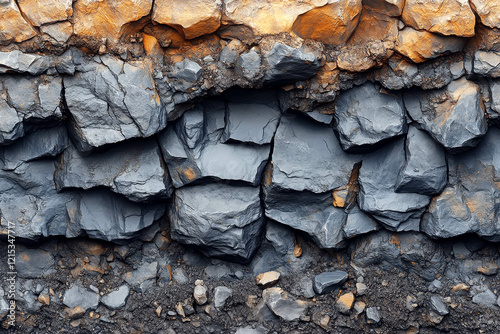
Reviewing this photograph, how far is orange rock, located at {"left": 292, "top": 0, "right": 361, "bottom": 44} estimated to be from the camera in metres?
3.24

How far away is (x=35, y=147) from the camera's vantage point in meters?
3.56

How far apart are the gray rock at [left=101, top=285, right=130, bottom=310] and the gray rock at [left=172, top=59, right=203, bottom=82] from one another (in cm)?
162

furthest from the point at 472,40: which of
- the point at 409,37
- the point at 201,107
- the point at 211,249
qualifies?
the point at 211,249

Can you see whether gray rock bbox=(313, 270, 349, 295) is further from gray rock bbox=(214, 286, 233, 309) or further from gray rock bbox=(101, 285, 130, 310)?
gray rock bbox=(101, 285, 130, 310)

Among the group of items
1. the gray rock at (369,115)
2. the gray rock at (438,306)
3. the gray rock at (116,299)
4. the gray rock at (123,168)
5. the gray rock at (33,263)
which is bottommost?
the gray rock at (116,299)

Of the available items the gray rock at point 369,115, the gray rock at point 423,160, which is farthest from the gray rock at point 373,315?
the gray rock at point 369,115

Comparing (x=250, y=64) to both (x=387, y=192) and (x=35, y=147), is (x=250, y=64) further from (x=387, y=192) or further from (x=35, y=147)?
(x=35, y=147)

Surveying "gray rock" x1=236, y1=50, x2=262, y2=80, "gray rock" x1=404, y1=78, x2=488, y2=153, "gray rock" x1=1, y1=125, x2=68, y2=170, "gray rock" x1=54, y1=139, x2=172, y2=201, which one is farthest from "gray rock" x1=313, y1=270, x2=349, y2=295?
"gray rock" x1=1, y1=125, x2=68, y2=170

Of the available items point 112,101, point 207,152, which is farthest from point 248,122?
point 112,101

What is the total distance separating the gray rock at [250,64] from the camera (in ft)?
10.7

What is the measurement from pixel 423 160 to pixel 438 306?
1020 millimetres

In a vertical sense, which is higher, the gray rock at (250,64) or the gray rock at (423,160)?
the gray rock at (250,64)

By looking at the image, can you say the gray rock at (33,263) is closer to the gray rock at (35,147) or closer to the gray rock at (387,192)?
the gray rock at (35,147)

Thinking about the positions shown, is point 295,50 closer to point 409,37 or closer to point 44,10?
point 409,37
